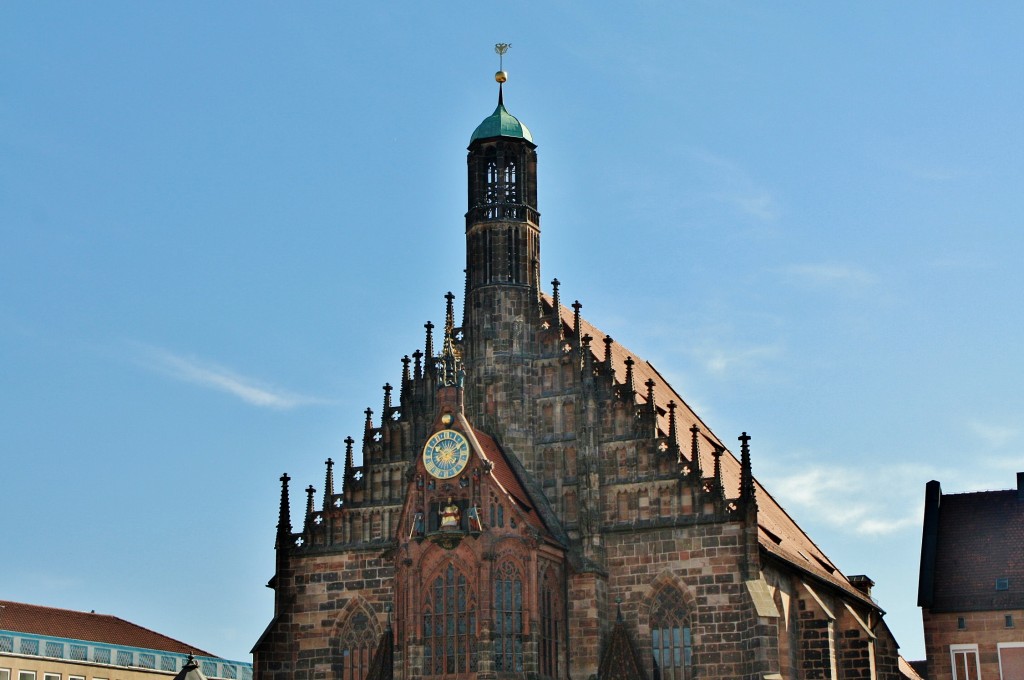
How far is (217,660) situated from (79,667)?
44.8ft

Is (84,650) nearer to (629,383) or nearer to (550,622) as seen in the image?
(550,622)

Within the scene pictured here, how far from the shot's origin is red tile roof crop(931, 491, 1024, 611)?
65188 millimetres

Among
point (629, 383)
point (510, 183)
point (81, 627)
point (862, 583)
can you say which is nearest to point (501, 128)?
point (510, 183)

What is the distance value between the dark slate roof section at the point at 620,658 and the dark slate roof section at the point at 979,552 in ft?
55.9

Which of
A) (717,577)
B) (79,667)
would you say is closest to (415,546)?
(717,577)

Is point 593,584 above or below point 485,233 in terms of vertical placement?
below

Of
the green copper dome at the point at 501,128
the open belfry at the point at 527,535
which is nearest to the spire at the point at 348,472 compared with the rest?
the open belfry at the point at 527,535

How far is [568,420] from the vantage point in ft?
192

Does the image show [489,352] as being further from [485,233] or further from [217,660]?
[217,660]

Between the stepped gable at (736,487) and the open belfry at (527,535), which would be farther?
the stepped gable at (736,487)

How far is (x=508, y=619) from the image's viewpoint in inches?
2096

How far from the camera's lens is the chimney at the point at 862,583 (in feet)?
229

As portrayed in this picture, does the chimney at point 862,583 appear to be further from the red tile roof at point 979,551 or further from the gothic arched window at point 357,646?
the gothic arched window at point 357,646

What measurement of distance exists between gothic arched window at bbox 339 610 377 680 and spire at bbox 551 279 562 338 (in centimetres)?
1213
